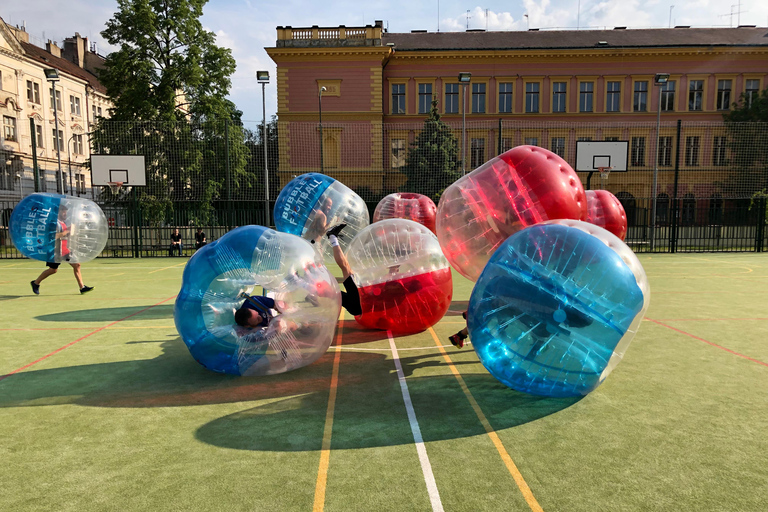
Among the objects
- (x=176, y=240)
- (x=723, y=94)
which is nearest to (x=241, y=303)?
(x=176, y=240)

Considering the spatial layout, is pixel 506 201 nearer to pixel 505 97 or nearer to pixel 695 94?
pixel 505 97

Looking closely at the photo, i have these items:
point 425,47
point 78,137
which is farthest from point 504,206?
point 78,137

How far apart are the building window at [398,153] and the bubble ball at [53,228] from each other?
23.2 metres

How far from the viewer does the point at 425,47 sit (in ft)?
149

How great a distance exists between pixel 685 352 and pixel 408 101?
39.5 m

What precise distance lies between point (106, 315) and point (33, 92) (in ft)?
172

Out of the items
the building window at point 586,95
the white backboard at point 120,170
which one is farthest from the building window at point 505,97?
the white backboard at point 120,170

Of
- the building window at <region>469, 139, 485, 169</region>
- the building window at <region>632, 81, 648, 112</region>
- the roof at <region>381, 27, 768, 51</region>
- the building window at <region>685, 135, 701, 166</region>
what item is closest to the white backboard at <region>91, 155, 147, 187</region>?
the building window at <region>469, 139, 485, 169</region>

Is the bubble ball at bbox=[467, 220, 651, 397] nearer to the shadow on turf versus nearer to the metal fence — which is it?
the shadow on turf

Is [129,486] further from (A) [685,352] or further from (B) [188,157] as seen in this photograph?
(B) [188,157]

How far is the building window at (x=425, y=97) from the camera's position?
43.7 m

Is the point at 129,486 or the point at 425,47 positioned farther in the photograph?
the point at 425,47

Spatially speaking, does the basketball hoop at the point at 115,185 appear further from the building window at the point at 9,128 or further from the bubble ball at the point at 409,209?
the building window at the point at 9,128

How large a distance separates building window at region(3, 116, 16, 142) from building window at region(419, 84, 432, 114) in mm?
37956
